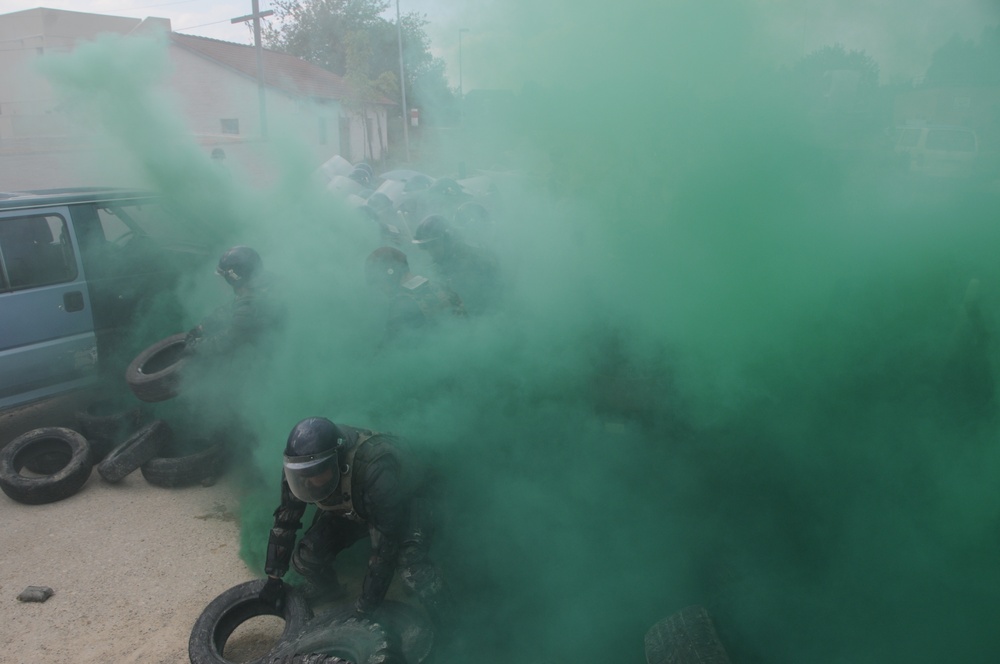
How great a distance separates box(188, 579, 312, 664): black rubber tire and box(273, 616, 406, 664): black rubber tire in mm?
232

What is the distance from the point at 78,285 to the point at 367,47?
12.6 metres

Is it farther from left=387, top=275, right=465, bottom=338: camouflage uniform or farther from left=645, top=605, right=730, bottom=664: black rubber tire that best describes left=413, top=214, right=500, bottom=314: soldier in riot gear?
left=645, top=605, right=730, bottom=664: black rubber tire

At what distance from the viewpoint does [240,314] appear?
4.98m

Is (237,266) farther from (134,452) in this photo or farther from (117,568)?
(117,568)

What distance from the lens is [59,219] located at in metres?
5.27

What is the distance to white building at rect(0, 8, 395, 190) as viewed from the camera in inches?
651

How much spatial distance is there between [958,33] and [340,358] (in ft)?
15.6

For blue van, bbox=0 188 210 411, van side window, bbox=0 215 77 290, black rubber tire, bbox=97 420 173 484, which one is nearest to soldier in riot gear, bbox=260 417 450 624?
black rubber tire, bbox=97 420 173 484

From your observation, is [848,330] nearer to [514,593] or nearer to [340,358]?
[514,593]

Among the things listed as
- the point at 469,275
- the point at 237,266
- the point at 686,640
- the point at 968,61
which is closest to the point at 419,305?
the point at 469,275

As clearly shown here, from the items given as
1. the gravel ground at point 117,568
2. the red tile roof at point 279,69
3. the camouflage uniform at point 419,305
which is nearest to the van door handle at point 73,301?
the gravel ground at point 117,568

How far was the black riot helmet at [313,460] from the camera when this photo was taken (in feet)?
10.1

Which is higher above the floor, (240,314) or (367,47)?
(367,47)

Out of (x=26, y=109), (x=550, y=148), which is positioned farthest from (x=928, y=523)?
(x=26, y=109)
